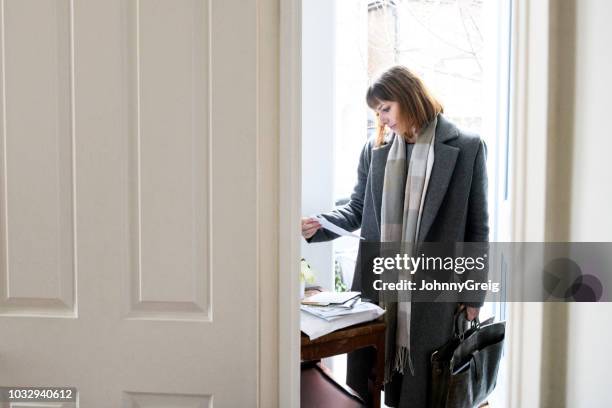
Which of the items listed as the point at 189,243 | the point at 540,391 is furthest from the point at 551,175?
the point at 189,243

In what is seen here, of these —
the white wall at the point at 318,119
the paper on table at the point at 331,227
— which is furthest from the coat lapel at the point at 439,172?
the white wall at the point at 318,119

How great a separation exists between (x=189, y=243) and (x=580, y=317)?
0.79 meters

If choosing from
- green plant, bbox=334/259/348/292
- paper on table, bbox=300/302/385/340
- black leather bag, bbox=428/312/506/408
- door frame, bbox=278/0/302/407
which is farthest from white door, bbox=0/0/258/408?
green plant, bbox=334/259/348/292

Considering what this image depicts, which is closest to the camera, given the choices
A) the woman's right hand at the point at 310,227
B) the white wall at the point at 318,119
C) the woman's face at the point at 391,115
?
the woman's face at the point at 391,115

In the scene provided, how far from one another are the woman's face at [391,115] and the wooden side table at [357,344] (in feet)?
2.49

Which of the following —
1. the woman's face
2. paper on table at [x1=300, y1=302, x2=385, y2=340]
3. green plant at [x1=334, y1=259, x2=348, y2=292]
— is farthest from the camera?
green plant at [x1=334, y1=259, x2=348, y2=292]

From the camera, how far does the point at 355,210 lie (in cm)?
217

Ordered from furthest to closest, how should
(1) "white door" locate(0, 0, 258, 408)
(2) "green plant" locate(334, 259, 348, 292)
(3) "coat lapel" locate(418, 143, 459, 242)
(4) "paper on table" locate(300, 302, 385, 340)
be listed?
(2) "green plant" locate(334, 259, 348, 292) → (3) "coat lapel" locate(418, 143, 459, 242) → (4) "paper on table" locate(300, 302, 385, 340) → (1) "white door" locate(0, 0, 258, 408)

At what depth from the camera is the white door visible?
1065mm

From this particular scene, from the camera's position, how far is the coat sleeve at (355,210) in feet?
6.93

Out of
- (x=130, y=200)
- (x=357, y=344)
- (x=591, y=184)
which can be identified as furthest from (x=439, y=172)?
(x=130, y=200)

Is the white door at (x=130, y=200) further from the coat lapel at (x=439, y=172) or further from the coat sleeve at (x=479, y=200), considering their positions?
the coat sleeve at (x=479, y=200)

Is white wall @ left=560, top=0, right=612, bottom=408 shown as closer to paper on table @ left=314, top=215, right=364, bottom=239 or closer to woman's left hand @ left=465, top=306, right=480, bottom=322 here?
woman's left hand @ left=465, top=306, right=480, bottom=322

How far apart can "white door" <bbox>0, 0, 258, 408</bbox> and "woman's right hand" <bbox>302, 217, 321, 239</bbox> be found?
970mm
